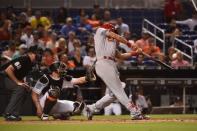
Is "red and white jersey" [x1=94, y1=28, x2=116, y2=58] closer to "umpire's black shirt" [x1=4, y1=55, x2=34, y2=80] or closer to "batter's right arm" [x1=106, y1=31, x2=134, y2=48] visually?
"batter's right arm" [x1=106, y1=31, x2=134, y2=48]

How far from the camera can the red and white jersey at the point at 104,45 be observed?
14.1 m

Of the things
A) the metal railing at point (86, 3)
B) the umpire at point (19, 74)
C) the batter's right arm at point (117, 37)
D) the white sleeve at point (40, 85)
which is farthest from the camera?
the metal railing at point (86, 3)

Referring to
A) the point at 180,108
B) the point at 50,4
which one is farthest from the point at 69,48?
the point at 50,4

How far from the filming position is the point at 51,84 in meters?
15.0

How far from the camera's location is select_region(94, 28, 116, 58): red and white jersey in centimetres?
1415

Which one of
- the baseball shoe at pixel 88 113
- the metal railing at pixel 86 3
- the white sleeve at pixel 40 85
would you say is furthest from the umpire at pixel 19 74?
the metal railing at pixel 86 3

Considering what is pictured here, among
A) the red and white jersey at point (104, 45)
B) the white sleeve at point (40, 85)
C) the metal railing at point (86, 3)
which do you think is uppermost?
the metal railing at point (86, 3)

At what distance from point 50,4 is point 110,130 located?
56.7ft

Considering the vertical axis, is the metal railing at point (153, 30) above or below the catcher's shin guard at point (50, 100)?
above

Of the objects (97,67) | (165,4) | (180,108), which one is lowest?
(180,108)

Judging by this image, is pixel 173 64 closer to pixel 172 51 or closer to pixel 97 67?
pixel 172 51

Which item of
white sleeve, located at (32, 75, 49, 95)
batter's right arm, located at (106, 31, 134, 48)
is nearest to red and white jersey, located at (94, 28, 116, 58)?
batter's right arm, located at (106, 31, 134, 48)

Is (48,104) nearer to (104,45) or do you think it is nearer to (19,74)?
(19,74)

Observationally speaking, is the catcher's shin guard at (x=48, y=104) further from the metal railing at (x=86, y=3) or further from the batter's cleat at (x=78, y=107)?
the metal railing at (x=86, y=3)
